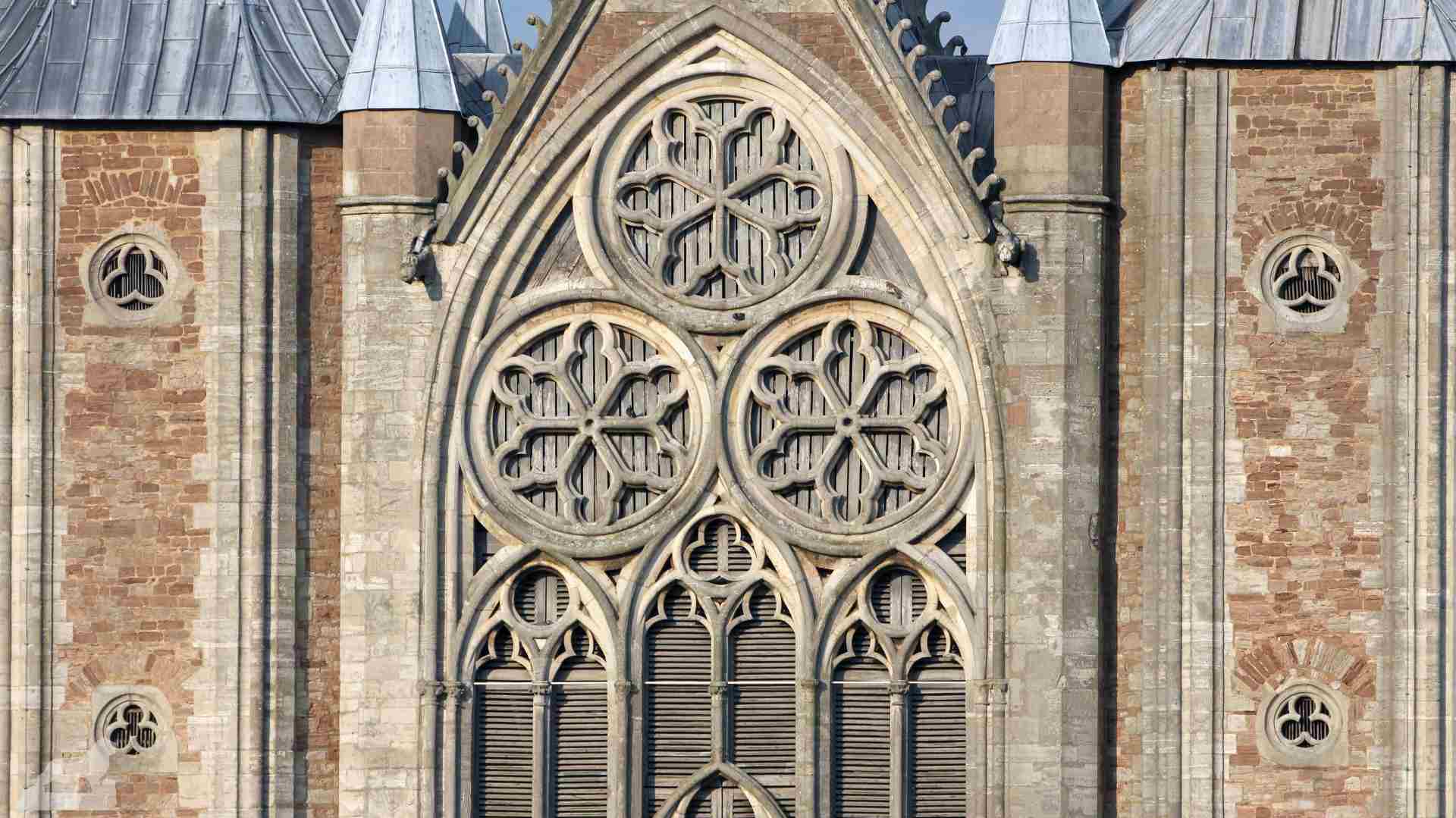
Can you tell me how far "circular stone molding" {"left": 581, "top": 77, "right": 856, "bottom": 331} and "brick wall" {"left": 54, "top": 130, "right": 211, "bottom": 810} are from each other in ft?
14.6

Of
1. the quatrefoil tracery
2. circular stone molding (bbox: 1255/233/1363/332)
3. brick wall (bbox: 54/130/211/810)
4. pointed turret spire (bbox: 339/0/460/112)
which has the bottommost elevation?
brick wall (bbox: 54/130/211/810)

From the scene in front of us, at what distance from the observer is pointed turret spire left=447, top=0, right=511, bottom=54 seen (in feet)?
134

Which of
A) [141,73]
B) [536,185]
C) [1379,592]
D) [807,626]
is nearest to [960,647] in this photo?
[807,626]

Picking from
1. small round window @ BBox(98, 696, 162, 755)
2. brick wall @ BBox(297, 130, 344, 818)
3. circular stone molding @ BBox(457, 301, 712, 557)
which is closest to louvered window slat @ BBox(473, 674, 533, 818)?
brick wall @ BBox(297, 130, 344, 818)

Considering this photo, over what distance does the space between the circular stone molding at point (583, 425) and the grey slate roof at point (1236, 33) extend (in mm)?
4740

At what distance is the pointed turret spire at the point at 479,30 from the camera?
4072 centimetres

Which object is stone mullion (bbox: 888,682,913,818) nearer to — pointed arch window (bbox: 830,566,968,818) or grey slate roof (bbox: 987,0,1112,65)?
pointed arch window (bbox: 830,566,968,818)

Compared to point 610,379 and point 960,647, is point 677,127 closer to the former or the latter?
point 610,379

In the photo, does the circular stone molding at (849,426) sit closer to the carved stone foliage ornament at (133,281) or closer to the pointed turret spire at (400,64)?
the pointed turret spire at (400,64)

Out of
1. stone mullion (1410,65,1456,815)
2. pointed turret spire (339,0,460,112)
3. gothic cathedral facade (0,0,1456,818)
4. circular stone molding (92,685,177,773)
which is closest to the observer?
stone mullion (1410,65,1456,815)

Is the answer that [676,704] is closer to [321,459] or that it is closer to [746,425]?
[746,425]

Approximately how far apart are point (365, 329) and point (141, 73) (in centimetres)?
373

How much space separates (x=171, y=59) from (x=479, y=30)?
634cm

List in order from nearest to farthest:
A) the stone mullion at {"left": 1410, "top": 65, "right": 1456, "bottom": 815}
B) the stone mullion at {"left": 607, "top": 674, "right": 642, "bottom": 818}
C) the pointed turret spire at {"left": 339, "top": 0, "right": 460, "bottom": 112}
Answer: the stone mullion at {"left": 1410, "top": 65, "right": 1456, "bottom": 815} → the stone mullion at {"left": 607, "top": 674, "right": 642, "bottom": 818} → the pointed turret spire at {"left": 339, "top": 0, "right": 460, "bottom": 112}
